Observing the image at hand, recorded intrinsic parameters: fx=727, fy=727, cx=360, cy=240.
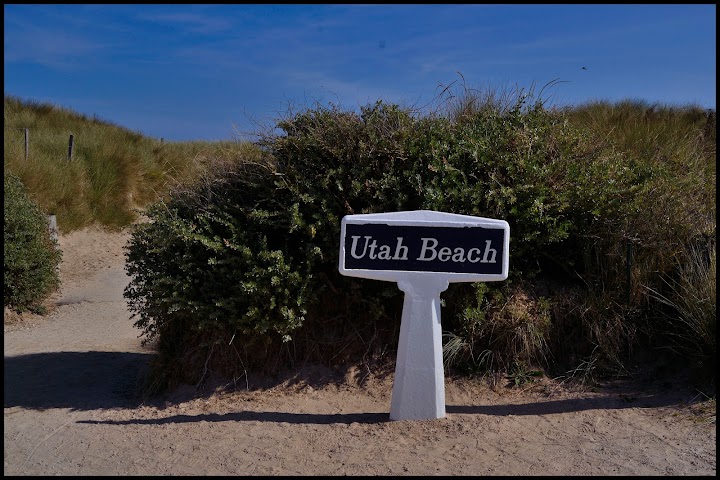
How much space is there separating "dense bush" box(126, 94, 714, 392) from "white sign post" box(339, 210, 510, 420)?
79 centimetres

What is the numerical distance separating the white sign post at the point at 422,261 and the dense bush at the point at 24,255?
7818 millimetres

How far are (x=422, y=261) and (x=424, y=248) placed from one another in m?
0.10

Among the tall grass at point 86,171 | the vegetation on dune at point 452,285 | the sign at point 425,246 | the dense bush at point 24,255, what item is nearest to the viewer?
the sign at point 425,246

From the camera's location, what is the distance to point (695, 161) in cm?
767

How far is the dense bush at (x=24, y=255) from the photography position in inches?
443

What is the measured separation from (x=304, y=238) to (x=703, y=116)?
28.3ft

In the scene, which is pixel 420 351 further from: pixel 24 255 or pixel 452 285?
pixel 24 255

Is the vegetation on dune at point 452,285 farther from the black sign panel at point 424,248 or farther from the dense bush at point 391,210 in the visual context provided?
the black sign panel at point 424,248

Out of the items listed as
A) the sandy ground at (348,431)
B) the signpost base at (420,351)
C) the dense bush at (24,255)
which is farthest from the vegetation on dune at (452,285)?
the dense bush at (24,255)

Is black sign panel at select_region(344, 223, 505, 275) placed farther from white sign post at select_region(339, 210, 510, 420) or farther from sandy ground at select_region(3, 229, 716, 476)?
sandy ground at select_region(3, 229, 716, 476)

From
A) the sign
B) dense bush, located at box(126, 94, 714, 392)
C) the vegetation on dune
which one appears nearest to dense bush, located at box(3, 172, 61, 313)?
the vegetation on dune

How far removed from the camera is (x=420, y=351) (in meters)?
5.32

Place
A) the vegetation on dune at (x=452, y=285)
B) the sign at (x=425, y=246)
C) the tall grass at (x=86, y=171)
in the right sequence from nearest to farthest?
the sign at (x=425, y=246) < the vegetation on dune at (x=452, y=285) < the tall grass at (x=86, y=171)

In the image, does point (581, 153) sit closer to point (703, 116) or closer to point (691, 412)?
point (691, 412)
